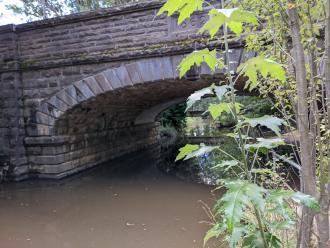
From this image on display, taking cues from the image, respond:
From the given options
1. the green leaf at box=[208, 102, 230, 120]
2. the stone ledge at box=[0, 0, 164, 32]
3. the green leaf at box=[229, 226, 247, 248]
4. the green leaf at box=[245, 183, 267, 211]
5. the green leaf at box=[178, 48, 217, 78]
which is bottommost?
the green leaf at box=[229, 226, 247, 248]

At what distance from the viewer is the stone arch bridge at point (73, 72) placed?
4.63 meters

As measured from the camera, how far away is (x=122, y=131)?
841cm

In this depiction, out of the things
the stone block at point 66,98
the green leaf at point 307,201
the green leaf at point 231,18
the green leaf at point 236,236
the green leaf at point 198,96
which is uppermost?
the stone block at point 66,98

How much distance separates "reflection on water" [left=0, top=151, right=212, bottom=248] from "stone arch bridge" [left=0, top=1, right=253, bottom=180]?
1.90 feet

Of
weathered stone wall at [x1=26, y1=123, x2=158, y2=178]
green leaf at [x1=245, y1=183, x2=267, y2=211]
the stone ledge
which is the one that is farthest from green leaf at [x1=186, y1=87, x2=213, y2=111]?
weathered stone wall at [x1=26, y1=123, x2=158, y2=178]

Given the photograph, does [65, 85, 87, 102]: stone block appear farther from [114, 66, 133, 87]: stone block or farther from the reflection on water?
the reflection on water

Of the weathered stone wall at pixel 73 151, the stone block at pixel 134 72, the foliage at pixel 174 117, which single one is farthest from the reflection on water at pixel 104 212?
the foliage at pixel 174 117

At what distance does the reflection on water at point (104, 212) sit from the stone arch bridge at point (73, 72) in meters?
0.58

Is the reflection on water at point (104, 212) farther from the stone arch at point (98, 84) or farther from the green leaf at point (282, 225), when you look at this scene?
the green leaf at point (282, 225)

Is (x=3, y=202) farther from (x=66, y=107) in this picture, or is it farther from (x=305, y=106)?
(x=305, y=106)

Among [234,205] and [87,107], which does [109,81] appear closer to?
[87,107]

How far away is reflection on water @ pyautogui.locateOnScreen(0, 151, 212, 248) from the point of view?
3127 millimetres

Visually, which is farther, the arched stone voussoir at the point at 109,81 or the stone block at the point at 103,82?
the stone block at the point at 103,82

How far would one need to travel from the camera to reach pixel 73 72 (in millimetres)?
5215
